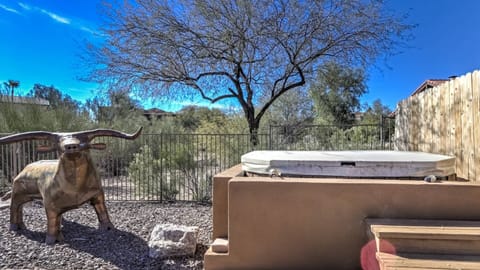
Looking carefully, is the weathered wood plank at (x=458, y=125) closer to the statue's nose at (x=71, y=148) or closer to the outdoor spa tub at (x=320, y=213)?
the outdoor spa tub at (x=320, y=213)

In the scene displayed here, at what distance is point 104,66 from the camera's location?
9.12m

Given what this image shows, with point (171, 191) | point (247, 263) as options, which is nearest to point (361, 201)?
point (247, 263)

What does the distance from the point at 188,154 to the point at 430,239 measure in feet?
19.7

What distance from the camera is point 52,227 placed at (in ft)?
13.8

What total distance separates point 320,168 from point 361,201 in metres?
0.62

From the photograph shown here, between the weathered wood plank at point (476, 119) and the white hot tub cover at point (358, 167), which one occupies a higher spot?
the weathered wood plank at point (476, 119)

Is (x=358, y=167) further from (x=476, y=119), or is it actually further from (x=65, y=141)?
(x=65, y=141)

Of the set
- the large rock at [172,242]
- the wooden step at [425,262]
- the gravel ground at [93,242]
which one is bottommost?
the gravel ground at [93,242]

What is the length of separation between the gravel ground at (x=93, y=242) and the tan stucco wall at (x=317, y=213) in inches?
35.6

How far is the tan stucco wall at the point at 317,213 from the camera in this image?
9.53 feet

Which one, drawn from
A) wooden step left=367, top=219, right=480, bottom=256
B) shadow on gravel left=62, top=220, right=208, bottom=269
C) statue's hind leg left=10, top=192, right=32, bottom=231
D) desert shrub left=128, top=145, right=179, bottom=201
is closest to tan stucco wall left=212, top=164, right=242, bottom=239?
shadow on gravel left=62, top=220, right=208, bottom=269

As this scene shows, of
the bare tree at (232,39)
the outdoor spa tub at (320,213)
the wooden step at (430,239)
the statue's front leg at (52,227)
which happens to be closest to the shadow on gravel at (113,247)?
the statue's front leg at (52,227)

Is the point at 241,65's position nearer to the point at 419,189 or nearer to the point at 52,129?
the point at 52,129

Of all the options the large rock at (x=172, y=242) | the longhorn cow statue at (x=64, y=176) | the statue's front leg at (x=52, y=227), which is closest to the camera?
the large rock at (x=172, y=242)
